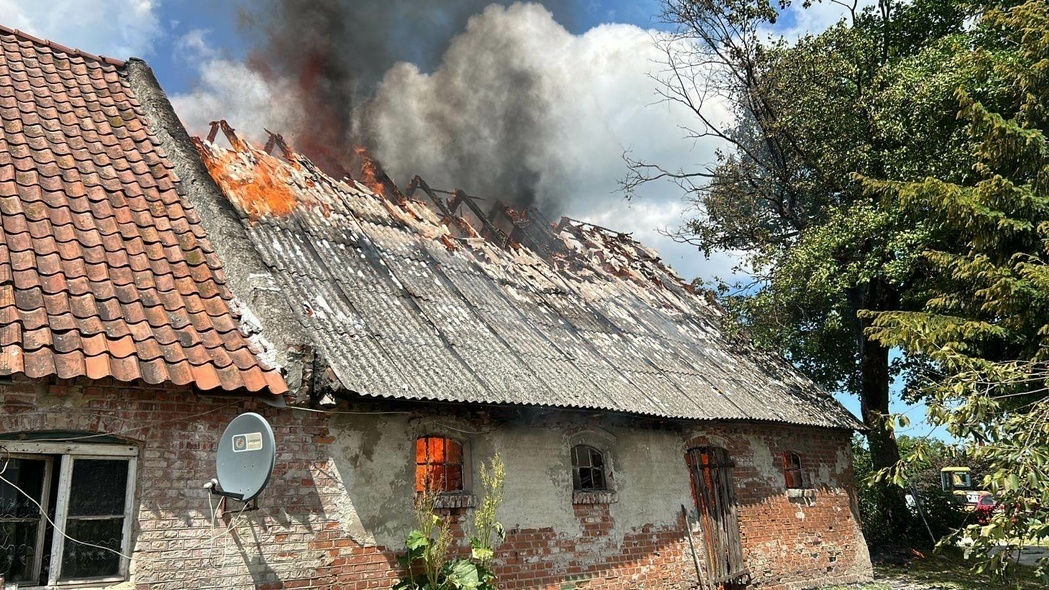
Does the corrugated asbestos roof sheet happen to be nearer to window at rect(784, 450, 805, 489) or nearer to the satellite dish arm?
window at rect(784, 450, 805, 489)

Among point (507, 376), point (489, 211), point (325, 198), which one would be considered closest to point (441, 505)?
point (507, 376)

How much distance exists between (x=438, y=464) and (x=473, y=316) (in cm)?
228

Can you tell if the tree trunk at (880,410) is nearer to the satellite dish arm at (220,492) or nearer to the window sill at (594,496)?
the window sill at (594,496)

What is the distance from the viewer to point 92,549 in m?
5.56

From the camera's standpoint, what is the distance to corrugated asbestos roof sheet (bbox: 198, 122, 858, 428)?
779cm

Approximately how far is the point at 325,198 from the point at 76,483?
6.16 metres

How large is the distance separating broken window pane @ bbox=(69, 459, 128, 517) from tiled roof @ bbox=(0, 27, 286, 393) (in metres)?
0.82

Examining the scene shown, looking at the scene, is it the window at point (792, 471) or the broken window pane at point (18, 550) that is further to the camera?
the window at point (792, 471)

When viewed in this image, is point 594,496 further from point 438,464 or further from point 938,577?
point 938,577

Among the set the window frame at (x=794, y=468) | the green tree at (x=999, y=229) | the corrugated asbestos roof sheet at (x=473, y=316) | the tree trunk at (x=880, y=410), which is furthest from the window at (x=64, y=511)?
the tree trunk at (x=880, y=410)

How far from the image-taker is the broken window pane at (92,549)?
5.49 meters

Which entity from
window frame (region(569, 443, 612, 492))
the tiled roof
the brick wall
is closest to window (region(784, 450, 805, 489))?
the brick wall

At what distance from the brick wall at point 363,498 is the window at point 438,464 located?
19 centimetres

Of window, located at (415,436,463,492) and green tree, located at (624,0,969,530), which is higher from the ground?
green tree, located at (624,0,969,530)
